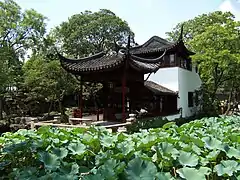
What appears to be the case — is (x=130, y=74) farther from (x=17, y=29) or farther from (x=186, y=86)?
(x=17, y=29)

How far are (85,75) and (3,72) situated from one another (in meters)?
4.02

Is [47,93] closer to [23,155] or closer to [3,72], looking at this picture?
[3,72]

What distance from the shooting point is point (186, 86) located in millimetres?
17250

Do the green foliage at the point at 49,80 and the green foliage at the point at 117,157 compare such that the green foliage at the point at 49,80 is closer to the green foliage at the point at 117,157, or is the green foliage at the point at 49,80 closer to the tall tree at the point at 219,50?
the tall tree at the point at 219,50

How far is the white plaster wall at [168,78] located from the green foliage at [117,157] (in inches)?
508

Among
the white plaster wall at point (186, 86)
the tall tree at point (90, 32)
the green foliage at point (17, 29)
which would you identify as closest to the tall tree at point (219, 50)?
the white plaster wall at point (186, 86)

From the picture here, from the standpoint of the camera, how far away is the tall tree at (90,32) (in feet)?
84.6

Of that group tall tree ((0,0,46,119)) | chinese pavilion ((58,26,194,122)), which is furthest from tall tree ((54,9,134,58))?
chinese pavilion ((58,26,194,122))

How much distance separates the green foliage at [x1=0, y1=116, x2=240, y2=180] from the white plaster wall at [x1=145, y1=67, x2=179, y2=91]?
12893mm

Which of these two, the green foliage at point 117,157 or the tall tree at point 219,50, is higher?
the tall tree at point 219,50

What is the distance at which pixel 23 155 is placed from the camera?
275 centimetres

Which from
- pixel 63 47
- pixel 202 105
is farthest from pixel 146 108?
pixel 63 47

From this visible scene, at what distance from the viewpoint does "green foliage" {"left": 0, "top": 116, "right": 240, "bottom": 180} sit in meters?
2.11

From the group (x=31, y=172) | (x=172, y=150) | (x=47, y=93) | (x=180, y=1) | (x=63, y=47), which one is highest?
(x=63, y=47)
